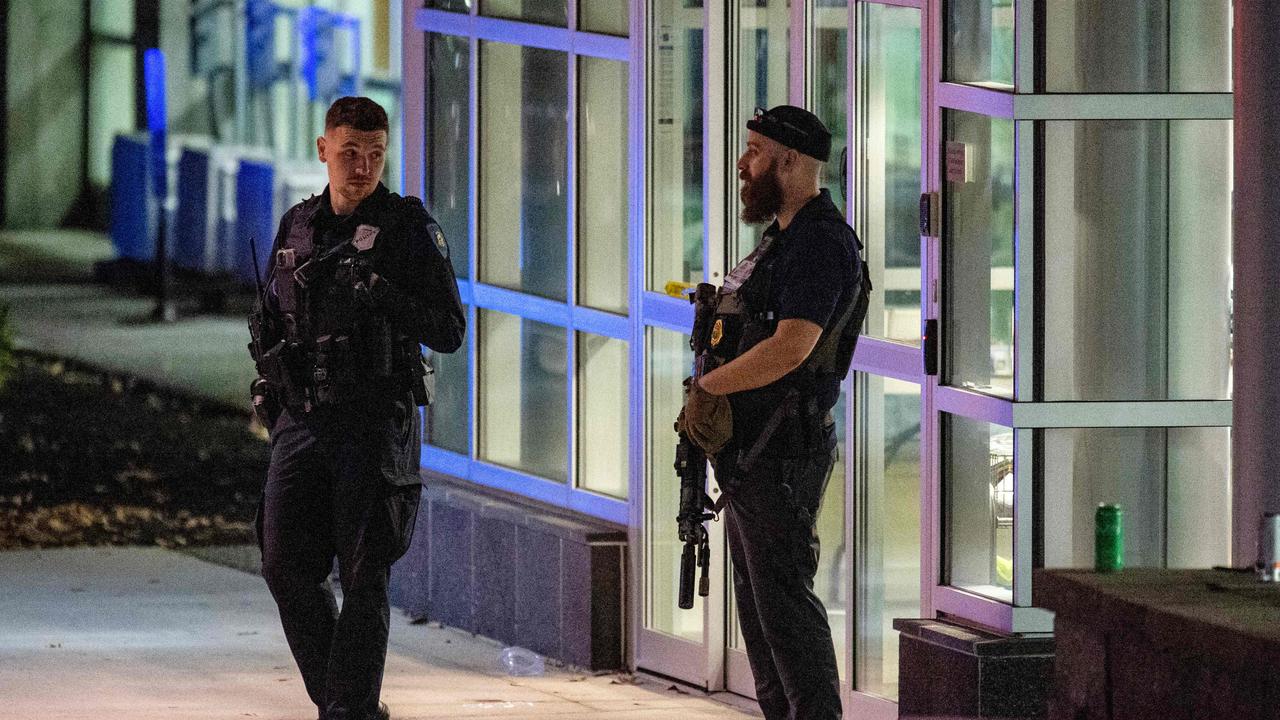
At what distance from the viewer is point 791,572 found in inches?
232

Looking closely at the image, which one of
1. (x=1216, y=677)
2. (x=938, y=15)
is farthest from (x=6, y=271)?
(x=1216, y=677)

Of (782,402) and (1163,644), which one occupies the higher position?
(782,402)

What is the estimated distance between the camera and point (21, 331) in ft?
72.8

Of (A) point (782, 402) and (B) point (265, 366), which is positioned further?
(B) point (265, 366)

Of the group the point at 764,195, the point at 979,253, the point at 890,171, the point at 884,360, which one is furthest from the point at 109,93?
the point at 764,195

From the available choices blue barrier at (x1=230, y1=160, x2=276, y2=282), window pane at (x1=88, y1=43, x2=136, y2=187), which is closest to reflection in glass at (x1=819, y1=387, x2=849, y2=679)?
blue barrier at (x1=230, y1=160, x2=276, y2=282)

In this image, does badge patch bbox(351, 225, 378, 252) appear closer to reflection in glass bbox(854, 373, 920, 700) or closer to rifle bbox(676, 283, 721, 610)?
rifle bbox(676, 283, 721, 610)

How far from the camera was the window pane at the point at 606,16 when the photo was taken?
823 cm

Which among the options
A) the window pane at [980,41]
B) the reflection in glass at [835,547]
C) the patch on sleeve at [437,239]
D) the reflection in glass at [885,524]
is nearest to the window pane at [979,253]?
the window pane at [980,41]

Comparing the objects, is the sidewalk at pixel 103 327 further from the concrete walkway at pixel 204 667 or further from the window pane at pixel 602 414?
the window pane at pixel 602 414

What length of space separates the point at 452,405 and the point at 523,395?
0.53m

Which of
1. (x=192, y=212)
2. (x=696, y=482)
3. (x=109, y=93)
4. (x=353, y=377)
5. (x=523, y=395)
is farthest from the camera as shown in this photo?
(x=109, y=93)

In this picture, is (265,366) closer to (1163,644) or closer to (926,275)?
(926,275)

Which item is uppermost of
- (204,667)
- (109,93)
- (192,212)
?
(109,93)
